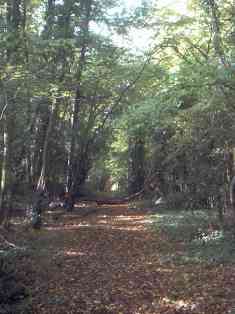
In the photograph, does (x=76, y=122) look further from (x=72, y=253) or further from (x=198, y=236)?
(x=198, y=236)

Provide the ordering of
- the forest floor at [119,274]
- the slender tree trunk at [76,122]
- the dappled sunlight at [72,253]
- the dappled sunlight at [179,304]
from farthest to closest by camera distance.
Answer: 1. the slender tree trunk at [76,122]
2. the dappled sunlight at [72,253]
3. the forest floor at [119,274]
4. the dappled sunlight at [179,304]

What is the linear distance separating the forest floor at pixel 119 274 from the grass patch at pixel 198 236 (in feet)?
0.43

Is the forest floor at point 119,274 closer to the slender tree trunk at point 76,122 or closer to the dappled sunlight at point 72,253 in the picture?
the dappled sunlight at point 72,253

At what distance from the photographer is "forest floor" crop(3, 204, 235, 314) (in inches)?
308

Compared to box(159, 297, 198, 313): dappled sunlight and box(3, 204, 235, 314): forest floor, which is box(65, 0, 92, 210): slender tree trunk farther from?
box(159, 297, 198, 313): dappled sunlight

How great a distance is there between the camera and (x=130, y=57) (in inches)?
801

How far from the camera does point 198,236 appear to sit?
1264cm

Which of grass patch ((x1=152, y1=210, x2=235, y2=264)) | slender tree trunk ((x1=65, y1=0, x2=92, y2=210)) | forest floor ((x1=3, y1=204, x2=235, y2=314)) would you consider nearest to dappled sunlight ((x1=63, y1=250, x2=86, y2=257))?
forest floor ((x1=3, y1=204, x2=235, y2=314))

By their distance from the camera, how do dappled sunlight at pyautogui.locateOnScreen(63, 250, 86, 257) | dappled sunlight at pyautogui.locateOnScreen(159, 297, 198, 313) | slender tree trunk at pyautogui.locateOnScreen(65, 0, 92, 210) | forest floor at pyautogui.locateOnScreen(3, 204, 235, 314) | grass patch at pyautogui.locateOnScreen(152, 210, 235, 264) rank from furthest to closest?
slender tree trunk at pyautogui.locateOnScreen(65, 0, 92, 210), dappled sunlight at pyautogui.locateOnScreen(63, 250, 86, 257), grass patch at pyautogui.locateOnScreen(152, 210, 235, 264), forest floor at pyautogui.locateOnScreen(3, 204, 235, 314), dappled sunlight at pyautogui.locateOnScreen(159, 297, 198, 313)

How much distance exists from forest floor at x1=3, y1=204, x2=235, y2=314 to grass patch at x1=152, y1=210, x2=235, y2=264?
131 millimetres

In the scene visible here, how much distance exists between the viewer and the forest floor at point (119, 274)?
7832 mm

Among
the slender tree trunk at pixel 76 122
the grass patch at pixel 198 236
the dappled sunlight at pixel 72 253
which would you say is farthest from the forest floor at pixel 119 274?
the slender tree trunk at pixel 76 122

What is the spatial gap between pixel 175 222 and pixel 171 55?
8.48m

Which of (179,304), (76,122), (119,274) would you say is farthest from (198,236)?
(76,122)
